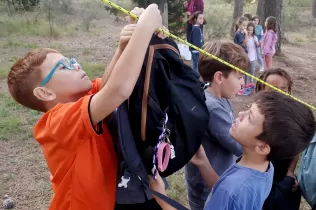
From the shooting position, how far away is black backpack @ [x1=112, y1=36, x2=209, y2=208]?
1472 millimetres

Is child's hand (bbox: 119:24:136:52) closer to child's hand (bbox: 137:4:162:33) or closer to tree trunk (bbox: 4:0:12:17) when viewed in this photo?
child's hand (bbox: 137:4:162:33)

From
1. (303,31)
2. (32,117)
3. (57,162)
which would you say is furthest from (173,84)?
(303,31)

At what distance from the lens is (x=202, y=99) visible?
63.3 inches

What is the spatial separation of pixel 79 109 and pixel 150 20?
1.46 feet

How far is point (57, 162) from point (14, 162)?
2.96 m

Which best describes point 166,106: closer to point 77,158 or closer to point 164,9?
point 77,158

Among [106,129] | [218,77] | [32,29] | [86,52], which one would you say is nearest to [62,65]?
[106,129]

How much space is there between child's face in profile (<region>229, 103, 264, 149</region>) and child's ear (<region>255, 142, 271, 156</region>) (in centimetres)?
2

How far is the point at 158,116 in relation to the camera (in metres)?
1.48

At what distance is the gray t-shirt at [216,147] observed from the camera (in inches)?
78.2

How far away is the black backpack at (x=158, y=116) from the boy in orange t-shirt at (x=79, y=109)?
10 centimetres

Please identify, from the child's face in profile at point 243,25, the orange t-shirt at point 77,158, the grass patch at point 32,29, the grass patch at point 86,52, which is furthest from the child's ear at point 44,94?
the grass patch at point 32,29

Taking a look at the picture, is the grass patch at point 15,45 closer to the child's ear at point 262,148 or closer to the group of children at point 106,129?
the group of children at point 106,129

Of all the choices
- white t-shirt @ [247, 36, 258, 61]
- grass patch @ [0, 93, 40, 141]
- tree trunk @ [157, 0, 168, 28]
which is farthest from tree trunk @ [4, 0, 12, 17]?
white t-shirt @ [247, 36, 258, 61]
